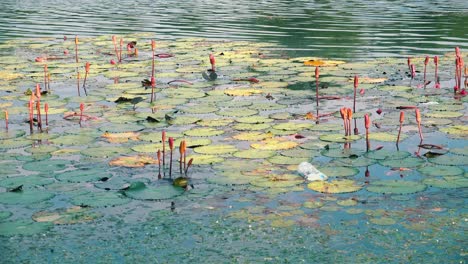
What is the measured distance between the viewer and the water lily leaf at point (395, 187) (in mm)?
5074

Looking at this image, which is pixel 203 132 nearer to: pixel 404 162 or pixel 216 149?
pixel 216 149

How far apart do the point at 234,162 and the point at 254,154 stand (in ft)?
0.76

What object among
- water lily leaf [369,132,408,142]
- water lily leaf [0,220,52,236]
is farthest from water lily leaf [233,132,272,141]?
water lily leaf [0,220,52,236]

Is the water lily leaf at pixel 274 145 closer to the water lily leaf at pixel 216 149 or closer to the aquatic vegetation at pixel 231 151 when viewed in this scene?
the aquatic vegetation at pixel 231 151

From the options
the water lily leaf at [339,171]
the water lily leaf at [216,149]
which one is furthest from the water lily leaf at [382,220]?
the water lily leaf at [216,149]

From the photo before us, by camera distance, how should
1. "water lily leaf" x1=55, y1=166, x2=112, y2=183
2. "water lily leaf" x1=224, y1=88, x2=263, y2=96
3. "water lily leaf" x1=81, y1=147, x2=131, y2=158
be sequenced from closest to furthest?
"water lily leaf" x1=55, y1=166, x2=112, y2=183
"water lily leaf" x1=81, y1=147, x2=131, y2=158
"water lily leaf" x1=224, y1=88, x2=263, y2=96

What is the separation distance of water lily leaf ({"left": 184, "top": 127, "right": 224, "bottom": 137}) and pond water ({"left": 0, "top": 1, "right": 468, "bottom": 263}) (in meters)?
0.02

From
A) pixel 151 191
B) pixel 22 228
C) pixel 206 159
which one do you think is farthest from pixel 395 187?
pixel 22 228

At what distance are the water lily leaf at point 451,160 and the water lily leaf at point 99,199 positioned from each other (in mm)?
2226

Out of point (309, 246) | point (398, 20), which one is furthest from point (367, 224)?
point (398, 20)

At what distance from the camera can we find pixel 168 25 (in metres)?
16.8

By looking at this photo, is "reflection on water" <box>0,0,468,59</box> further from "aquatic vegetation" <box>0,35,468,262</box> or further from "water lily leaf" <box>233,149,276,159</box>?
"water lily leaf" <box>233,149,276,159</box>

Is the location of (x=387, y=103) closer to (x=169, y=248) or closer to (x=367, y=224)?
(x=367, y=224)

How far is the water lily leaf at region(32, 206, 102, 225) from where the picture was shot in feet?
15.2
